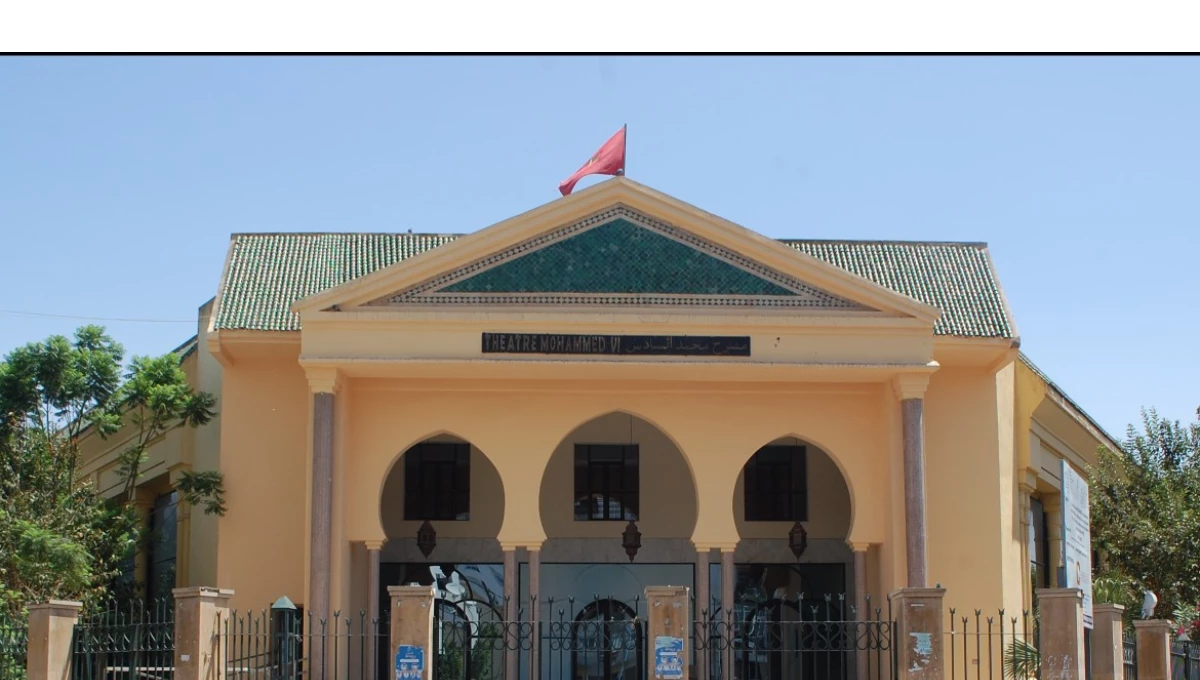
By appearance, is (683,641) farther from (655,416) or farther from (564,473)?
(564,473)

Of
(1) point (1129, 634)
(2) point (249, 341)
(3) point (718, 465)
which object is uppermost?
(2) point (249, 341)

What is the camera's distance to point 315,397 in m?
22.7

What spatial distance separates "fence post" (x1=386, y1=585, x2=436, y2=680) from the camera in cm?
1731

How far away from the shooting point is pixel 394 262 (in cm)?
2528

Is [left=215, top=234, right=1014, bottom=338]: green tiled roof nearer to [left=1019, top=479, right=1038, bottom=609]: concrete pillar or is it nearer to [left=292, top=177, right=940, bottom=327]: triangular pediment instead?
[left=292, top=177, right=940, bottom=327]: triangular pediment

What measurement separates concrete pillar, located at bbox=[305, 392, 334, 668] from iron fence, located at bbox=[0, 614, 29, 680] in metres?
4.38

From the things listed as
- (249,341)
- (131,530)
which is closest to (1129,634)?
(249,341)

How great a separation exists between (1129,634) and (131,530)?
14.3m

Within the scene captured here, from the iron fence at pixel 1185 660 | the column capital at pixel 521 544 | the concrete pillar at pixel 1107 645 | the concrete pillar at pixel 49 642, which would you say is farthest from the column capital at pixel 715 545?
the concrete pillar at pixel 49 642

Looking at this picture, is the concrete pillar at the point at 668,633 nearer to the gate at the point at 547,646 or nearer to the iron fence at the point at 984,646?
the iron fence at the point at 984,646

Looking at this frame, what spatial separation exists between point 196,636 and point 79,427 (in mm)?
9473

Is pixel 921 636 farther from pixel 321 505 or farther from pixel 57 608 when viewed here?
pixel 57 608

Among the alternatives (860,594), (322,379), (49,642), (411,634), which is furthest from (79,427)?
(860,594)

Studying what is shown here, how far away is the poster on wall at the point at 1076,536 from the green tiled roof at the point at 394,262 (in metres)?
2.91
